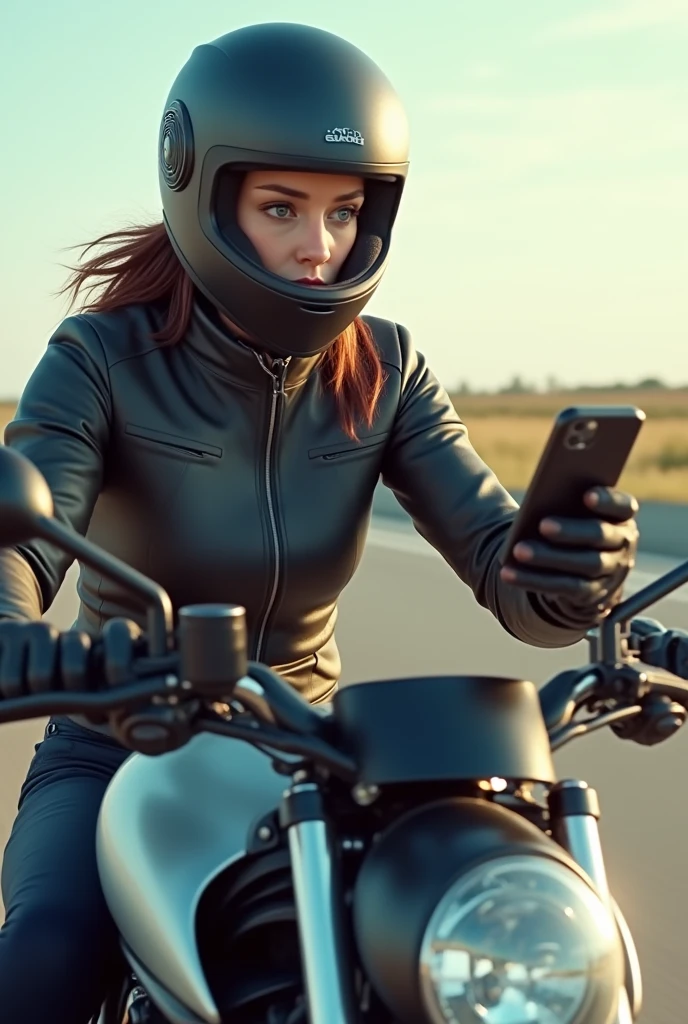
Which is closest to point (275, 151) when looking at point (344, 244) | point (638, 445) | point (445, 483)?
point (344, 244)

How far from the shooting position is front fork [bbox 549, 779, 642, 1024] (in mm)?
Result: 1431

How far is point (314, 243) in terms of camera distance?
7.65 feet

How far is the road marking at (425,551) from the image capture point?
284 inches

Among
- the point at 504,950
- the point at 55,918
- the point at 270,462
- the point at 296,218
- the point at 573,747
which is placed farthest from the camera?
the point at 573,747

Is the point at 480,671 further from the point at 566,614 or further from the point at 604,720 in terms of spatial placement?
the point at 604,720

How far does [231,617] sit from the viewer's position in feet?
4.17

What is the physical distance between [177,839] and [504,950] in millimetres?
466

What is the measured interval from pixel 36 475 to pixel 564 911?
566mm

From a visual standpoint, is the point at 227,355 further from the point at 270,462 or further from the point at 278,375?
the point at 270,462

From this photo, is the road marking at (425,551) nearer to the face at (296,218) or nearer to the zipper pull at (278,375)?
the zipper pull at (278,375)

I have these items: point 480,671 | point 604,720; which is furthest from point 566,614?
point 480,671

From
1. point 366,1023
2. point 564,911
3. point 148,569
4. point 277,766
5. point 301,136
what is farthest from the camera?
point 148,569

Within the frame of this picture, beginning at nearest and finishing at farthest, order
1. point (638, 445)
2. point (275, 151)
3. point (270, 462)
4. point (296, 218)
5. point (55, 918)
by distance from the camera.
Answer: point (55, 918) < point (275, 151) < point (296, 218) < point (270, 462) < point (638, 445)

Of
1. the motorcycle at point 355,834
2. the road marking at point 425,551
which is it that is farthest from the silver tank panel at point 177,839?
the road marking at point 425,551
